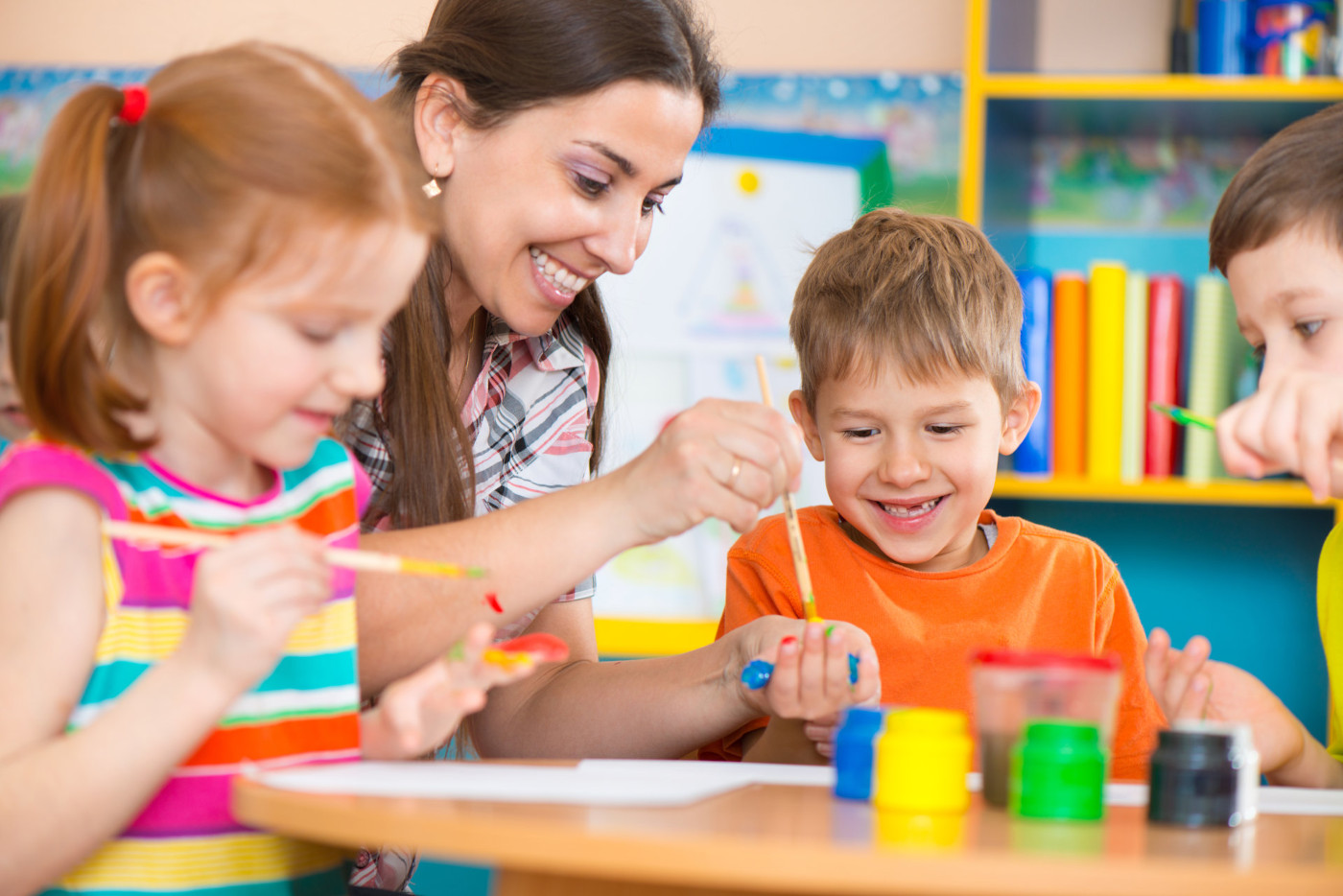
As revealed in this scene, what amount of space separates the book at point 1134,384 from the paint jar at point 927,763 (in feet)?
4.78

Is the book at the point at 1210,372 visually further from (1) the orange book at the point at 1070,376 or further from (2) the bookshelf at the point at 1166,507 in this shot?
(1) the orange book at the point at 1070,376

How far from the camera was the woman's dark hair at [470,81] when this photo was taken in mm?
1250

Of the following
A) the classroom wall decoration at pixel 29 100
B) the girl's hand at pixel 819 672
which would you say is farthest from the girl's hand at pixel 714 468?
the classroom wall decoration at pixel 29 100

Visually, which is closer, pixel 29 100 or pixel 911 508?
pixel 911 508

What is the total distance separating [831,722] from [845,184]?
4.62 ft

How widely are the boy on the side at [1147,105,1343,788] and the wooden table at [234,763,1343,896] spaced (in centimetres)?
24

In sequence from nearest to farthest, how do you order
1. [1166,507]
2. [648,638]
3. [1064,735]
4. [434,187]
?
[1064,735] → [434,187] → [648,638] → [1166,507]

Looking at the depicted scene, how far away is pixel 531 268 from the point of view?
1359mm

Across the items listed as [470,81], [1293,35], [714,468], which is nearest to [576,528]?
[714,468]

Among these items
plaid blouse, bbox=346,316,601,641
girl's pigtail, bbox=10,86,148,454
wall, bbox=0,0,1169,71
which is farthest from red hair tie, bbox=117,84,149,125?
wall, bbox=0,0,1169,71

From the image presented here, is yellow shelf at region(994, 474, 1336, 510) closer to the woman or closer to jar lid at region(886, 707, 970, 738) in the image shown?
the woman

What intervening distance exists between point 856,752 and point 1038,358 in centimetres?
142

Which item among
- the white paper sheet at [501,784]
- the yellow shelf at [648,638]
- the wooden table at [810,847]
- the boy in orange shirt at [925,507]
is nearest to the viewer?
the wooden table at [810,847]

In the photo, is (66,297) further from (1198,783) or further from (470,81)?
(1198,783)
